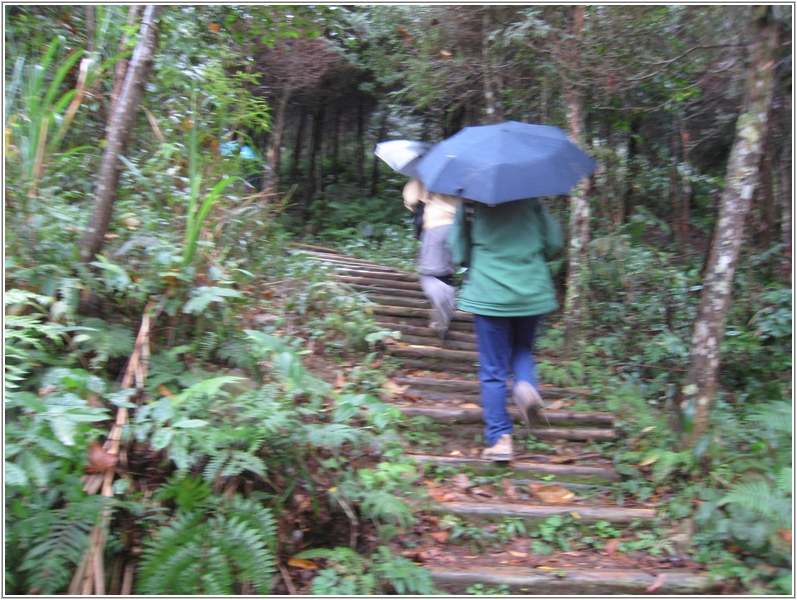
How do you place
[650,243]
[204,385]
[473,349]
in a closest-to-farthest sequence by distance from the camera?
[204,385], [473,349], [650,243]

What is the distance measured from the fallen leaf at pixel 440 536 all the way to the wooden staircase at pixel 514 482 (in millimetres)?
18

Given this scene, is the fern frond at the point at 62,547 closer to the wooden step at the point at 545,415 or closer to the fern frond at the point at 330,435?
the fern frond at the point at 330,435

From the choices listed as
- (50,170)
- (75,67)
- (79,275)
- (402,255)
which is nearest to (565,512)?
(79,275)

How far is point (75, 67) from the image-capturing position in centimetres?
517

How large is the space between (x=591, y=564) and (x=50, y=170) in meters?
4.19

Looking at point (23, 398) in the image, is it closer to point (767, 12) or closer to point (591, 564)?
point (591, 564)

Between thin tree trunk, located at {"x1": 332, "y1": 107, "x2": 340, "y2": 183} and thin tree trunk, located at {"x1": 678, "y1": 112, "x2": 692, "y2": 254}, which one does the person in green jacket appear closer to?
thin tree trunk, located at {"x1": 678, "y1": 112, "x2": 692, "y2": 254}

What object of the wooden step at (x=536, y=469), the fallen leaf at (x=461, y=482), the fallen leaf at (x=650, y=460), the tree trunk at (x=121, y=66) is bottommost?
the fallen leaf at (x=461, y=482)

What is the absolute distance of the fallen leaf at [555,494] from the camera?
373cm

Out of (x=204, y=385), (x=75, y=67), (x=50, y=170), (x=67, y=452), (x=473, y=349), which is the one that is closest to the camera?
(x=67, y=452)

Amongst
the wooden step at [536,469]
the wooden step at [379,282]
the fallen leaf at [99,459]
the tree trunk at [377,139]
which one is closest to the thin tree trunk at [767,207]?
the wooden step at [379,282]

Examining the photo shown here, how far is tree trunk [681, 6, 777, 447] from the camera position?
3.72 m

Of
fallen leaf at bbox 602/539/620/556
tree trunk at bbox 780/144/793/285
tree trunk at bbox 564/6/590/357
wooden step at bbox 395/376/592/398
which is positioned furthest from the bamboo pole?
tree trunk at bbox 780/144/793/285

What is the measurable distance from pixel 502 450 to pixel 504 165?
6.05ft
